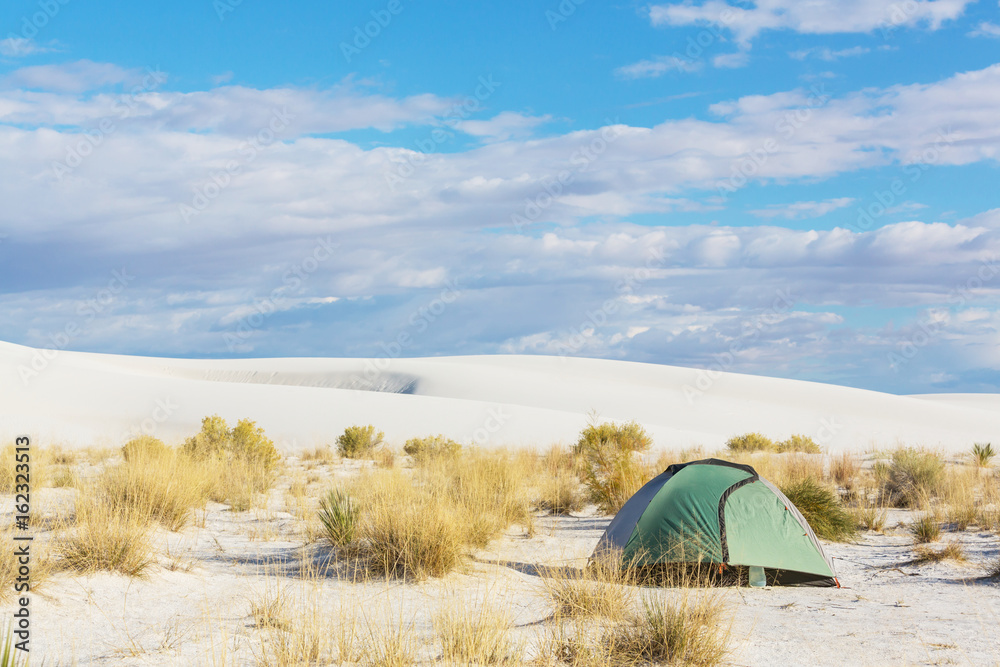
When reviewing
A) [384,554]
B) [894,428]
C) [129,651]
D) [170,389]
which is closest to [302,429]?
[170,389]

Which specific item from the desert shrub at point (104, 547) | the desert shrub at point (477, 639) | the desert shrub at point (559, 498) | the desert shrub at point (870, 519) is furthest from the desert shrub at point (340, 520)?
the desert shrub at point (870, 519)

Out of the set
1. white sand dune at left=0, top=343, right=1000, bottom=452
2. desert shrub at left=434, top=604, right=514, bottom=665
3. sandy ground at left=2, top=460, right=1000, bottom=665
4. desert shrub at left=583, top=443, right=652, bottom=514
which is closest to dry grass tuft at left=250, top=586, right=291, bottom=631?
sandy ground at left=2, top=460, right=1000, bottom=665

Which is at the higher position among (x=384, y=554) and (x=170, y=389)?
(x=170, y=389)

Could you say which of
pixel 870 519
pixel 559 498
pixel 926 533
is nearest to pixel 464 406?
pixel 559 498

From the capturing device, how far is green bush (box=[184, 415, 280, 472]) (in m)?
15.3

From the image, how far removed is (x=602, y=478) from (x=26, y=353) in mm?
48733

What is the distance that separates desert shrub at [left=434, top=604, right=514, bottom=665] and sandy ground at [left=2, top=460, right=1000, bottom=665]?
140 mm

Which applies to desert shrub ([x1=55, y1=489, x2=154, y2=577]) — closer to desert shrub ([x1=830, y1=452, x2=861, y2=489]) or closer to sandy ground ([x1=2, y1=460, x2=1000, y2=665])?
sandy ground ([x1=2, y1=460, x2=1000, y2=665])

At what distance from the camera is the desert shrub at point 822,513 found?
9.47 metres

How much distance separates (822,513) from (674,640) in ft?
18.9

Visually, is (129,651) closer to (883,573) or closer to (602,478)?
(883,573)

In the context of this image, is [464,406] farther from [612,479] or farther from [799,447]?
[612,479]

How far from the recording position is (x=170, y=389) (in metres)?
37.7

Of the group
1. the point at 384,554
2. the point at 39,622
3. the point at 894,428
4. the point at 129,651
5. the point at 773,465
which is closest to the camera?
the point at 129,651
